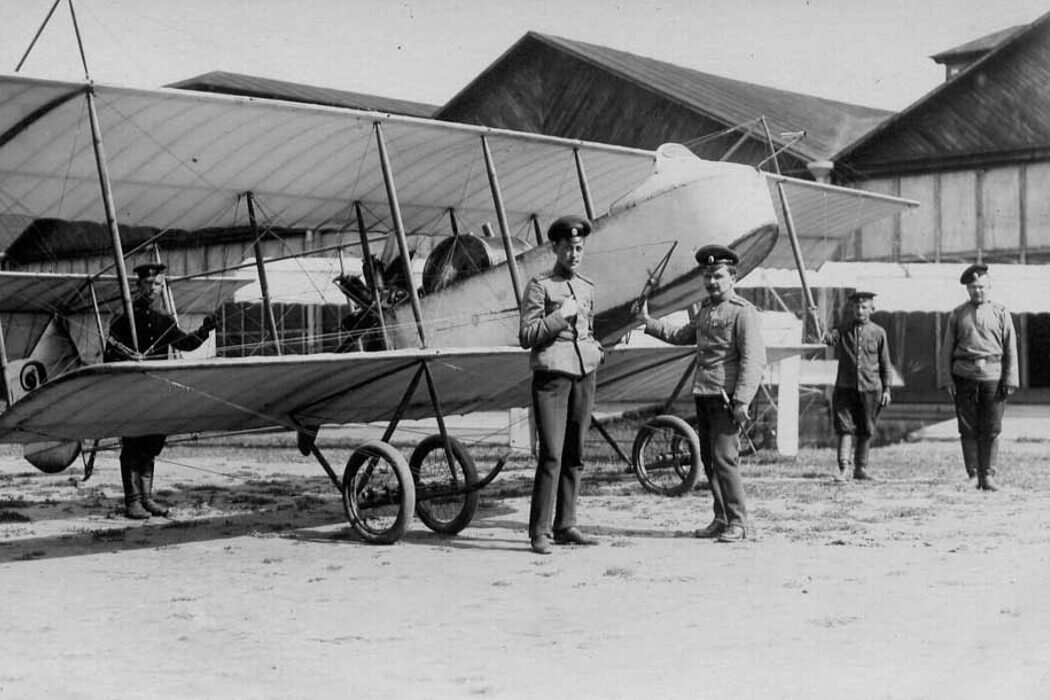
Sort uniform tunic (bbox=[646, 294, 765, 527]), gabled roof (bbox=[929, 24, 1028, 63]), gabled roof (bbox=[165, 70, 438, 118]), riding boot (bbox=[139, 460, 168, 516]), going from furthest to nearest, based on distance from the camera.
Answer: gabled roof (bbox=[165, 70, 438, 118])
gabled roof (bbox=[929, 24, 1028, 63])
riding boot (bbox=[139, 460, 168, 516])
uniform tunic (bbox=[646, 294, 765, 527])

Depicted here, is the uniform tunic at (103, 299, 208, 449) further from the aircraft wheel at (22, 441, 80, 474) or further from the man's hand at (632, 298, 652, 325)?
the man's hand at (632, 298, 652, 325)

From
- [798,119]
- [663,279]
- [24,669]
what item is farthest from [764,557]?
[798,119]

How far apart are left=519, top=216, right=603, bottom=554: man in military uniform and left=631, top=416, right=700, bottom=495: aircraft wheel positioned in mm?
3215

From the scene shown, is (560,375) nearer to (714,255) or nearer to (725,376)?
(725,376)

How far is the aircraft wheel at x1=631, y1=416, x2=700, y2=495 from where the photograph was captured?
1124cm

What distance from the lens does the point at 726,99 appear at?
27078 millimetres

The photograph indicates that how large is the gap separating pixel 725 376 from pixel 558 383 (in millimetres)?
1205

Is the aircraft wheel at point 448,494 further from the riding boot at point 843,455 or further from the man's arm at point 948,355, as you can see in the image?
the man's arm at point 948,355

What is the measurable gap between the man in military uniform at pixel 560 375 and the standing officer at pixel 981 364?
5.10 m

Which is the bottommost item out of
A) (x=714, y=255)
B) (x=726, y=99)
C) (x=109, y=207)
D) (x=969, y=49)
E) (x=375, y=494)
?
(x=375, y=494)

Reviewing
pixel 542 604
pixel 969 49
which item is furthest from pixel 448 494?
pixel 969 49

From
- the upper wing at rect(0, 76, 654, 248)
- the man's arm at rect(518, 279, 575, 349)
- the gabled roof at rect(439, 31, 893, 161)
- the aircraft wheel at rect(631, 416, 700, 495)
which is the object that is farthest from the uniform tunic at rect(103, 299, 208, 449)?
the gabled roof at rect(439, 31, 893, 161)

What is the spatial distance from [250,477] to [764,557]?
8.16m

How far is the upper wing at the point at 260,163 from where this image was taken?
26.9 ft
